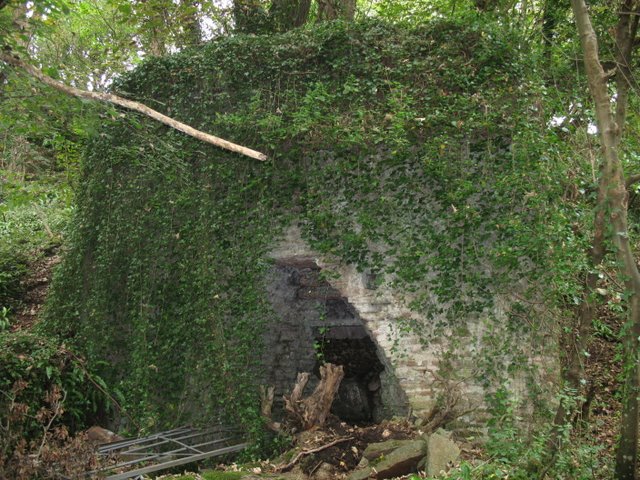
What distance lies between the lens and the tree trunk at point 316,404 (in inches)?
247

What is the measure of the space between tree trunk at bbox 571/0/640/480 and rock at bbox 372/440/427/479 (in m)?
1.59

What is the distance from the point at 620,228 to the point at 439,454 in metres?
2.34

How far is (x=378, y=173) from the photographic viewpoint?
642 centimetres

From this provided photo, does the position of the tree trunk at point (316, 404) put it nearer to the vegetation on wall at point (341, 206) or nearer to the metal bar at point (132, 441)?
the vegetation on wall at point (341, 206)

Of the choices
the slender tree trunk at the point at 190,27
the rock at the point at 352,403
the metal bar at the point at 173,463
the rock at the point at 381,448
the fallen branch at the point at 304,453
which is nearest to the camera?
the metal bar at the point at 173,463

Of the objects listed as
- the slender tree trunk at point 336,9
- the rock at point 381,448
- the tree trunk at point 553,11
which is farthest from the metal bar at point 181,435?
the tree trunk at point 553,11

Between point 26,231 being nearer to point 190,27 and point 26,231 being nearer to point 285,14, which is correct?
point 190,27

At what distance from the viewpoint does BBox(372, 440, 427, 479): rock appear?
498cm

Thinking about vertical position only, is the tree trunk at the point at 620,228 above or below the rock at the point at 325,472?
above

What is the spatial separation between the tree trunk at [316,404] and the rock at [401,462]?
1.30m

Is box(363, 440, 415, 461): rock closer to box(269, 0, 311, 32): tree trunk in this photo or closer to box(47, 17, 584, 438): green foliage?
box(47, 17, 584, 438): green foliage

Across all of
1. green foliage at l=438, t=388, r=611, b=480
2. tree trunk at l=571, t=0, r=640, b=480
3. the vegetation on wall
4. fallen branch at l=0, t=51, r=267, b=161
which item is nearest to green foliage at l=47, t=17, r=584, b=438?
the vegetation on wall

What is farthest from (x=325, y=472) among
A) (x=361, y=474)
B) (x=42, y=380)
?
Result: (x=42, y=380)

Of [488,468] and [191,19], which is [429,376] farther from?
[191,19]
